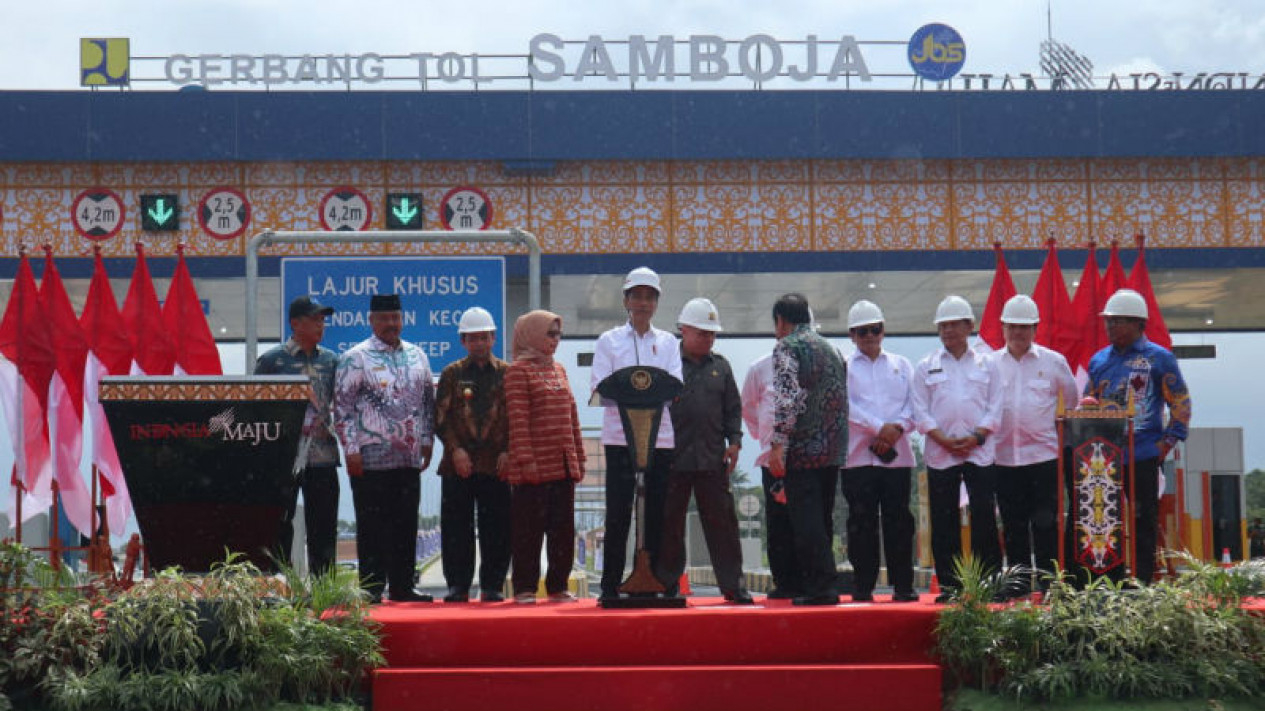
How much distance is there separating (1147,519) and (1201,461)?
11233mm

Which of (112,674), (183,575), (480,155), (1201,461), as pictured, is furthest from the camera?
(1201,461)

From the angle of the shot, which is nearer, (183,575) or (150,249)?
(183,575)

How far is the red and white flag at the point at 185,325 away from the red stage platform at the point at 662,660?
17.3ft

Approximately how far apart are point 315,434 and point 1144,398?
416 cm

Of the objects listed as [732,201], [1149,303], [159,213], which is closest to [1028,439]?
[1149,303]

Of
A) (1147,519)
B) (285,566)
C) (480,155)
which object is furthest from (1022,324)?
(480,155)

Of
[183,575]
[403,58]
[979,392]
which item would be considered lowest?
[183,575]

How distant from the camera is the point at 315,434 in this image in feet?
24.3

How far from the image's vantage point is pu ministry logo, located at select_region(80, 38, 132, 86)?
52.9ft

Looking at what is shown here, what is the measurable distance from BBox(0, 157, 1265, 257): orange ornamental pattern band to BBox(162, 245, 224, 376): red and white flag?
4.95 metres

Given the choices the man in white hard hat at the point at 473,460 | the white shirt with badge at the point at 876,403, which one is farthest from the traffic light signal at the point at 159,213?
the white shirt with badge at the point at 876,403

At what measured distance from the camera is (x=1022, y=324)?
7.53m

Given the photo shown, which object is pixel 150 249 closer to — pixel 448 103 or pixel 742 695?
pixel 448 103

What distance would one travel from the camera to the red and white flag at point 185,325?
11062 millimetres
